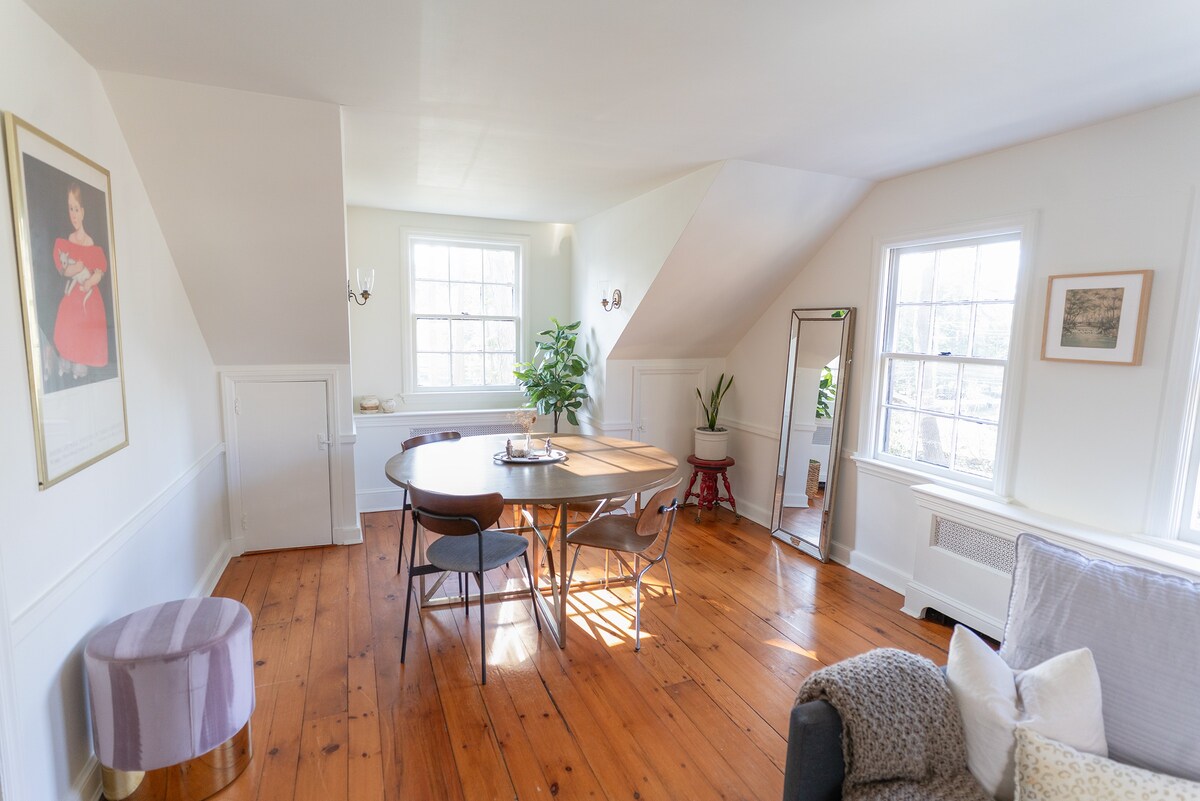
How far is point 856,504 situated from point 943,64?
2.57 m

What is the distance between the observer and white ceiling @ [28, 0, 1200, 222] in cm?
171

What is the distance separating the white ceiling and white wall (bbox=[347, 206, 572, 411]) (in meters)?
1.66

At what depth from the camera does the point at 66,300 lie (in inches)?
72.0

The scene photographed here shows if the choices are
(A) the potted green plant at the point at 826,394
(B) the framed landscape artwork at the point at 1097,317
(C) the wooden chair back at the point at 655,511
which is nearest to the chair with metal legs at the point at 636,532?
(C) the wooden chair back at the point at 655,511

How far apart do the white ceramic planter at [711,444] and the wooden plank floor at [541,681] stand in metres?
1.12

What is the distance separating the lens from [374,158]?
3.23 metres

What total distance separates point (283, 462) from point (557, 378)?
6.89ft

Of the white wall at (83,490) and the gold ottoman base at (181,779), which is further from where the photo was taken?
the gold ottoman base at (181,779)

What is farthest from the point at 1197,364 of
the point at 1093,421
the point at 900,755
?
the point at 900,755

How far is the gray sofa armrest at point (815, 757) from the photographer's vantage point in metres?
1.33

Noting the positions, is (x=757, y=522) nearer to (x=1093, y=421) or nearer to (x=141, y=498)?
(x=1093, y=421)

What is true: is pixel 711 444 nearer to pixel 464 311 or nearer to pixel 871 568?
pixel 871 568

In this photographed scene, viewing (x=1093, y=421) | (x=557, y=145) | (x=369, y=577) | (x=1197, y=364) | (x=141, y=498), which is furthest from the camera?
(x=369, y=577)

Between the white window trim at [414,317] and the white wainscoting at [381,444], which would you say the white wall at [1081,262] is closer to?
the white window trim at [414,317]
